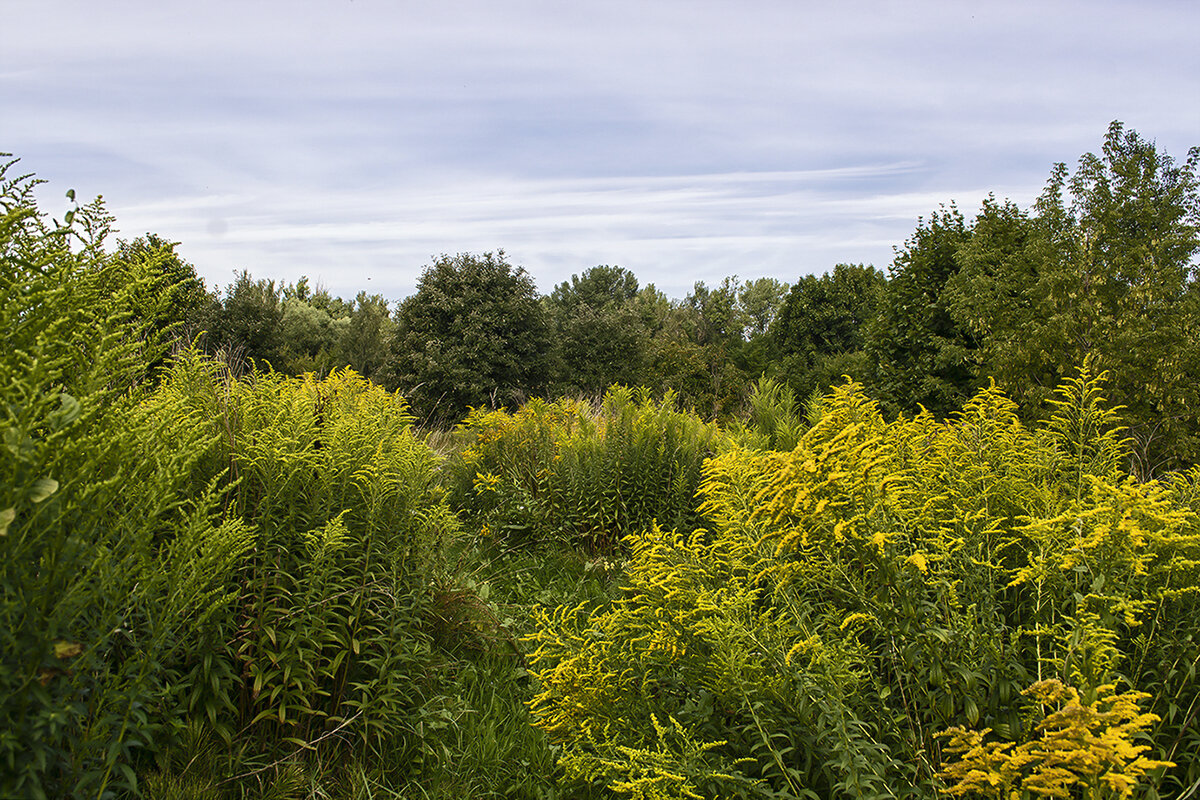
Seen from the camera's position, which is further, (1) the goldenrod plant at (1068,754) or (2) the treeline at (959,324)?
(2) the treeline at (959,324)

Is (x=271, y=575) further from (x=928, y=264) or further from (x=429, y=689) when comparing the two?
(x=928, y=264)

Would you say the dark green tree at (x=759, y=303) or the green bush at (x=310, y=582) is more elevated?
the dark green tree at (x=759, y=303)

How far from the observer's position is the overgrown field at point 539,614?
1560 mm

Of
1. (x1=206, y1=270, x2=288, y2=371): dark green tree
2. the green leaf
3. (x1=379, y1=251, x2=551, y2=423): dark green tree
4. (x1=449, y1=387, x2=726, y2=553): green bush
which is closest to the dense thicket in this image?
the green leaf

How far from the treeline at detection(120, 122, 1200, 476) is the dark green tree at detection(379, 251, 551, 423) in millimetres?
72

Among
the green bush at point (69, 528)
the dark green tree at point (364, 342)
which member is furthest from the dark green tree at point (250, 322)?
the green bush at point (69, 528)

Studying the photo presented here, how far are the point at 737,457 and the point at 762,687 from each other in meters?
0.97

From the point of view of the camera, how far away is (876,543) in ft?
6.44

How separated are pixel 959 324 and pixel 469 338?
16.0 m

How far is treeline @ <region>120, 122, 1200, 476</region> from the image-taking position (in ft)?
37.0

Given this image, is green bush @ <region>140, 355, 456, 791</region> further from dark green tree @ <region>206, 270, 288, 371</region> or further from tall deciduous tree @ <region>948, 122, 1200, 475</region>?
dark green tree @ <region>206, 270, 288, 371</region>

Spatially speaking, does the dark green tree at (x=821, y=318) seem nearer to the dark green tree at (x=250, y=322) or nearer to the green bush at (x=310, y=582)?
the dark green tree at (x=250, y=322)

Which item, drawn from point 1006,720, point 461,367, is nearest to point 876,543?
point 1006,720

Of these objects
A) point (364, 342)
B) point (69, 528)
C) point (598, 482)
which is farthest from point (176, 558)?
point (364, 342)
